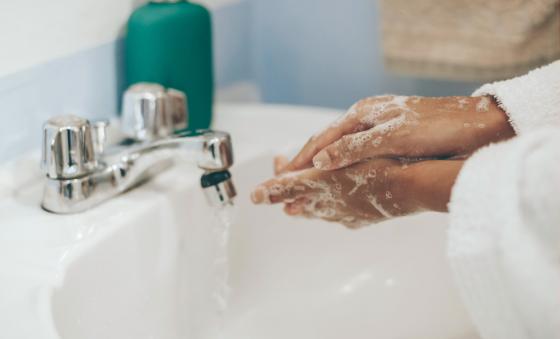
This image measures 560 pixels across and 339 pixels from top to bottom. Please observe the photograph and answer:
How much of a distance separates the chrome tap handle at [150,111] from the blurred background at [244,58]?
79mm

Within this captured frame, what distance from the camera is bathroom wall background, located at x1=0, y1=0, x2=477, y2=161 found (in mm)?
760

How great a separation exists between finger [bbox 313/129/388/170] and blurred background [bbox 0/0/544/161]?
311mm

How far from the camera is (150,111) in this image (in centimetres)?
78

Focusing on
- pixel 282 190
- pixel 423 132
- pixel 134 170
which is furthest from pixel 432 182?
pixel 134 170

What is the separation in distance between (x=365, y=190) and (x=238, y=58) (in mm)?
501

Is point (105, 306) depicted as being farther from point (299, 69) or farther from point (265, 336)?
point (299, 69)

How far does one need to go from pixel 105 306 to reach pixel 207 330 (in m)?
0.17

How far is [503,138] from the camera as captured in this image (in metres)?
0.69

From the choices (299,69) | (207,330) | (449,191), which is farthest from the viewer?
(299,69)

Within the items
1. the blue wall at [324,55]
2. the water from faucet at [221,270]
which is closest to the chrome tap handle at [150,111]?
the water from faucet at [221,270]

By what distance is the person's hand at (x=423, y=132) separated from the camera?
677mm

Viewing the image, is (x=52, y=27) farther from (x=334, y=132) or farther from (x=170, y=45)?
(x=334, y=132)

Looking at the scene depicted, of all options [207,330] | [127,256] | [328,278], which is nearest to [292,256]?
Answer: [328,278]

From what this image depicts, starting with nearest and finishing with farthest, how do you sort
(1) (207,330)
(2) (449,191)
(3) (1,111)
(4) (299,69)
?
(2) (449,191) → (3) (1,111) → (1) (207,330) → (4) (299,69)
